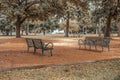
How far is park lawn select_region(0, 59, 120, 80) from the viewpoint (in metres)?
6.55

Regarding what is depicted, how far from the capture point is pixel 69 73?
7.13 m

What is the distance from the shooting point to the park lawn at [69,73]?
A: 21.5 feet

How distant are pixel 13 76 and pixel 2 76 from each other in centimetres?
31

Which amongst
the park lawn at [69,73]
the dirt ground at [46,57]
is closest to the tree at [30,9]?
the dirt ground at [46,57]

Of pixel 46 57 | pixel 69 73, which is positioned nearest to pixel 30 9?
pixel 46 57

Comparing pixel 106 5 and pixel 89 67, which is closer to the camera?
pixel 89 67

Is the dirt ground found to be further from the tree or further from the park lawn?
the tree

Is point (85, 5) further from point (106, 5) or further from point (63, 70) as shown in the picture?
point (106, 5)

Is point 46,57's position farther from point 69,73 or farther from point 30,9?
point 30,9

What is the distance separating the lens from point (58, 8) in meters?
24.3

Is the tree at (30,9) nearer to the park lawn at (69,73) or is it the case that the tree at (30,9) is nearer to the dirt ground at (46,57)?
the dirt ground at (46,57)

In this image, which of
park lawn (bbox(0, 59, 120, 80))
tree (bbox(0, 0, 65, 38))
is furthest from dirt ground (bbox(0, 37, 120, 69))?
tree (bbox(0, 0, 65, 38))

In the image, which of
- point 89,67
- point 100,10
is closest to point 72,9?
point 100,10

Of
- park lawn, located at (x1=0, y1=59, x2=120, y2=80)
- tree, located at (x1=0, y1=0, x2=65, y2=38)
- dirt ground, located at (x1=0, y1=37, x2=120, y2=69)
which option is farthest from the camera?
tree, located at (x1=0, y1=0, x2=65, y2=38)
